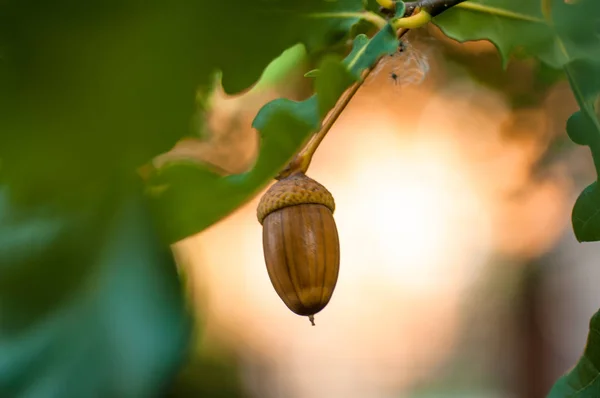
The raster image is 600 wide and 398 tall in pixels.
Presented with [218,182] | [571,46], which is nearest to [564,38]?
[571,46]

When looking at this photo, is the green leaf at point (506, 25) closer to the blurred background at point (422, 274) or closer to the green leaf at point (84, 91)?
the green leaf at point (84, 91)

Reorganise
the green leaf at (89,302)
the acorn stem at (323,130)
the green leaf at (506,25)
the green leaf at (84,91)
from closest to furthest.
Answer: the green leaf at (89,302), the green leaf at (84,91), the acorn stem at (323,130), the green leaf at (506,25)

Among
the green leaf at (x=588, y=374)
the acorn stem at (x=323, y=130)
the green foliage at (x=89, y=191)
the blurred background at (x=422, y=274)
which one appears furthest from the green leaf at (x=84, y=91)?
the blurred background at (x=422, y=274)

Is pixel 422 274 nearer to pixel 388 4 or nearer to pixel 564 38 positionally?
pixel 564 38

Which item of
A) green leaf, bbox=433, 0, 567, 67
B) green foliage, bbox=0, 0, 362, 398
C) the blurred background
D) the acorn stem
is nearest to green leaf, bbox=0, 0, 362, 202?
green foliage, bbox=0, 0, 362, 398

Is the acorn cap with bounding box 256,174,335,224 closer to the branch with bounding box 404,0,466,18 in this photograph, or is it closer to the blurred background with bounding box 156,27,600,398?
the branch with bounding box 404,0,466,18

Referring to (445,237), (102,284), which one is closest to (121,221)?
(102,284)

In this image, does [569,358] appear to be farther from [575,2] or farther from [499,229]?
[575,2]
